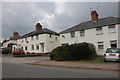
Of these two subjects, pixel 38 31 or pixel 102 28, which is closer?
pixel 102 28

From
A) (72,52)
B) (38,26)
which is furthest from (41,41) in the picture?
(72,52)

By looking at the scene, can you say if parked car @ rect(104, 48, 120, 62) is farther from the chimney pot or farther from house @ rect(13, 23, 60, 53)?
the chimney pot

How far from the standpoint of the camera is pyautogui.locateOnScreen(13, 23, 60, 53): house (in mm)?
41906

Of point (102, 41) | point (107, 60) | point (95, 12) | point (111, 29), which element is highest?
point (95, 12)

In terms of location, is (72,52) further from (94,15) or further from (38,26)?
(38,26)

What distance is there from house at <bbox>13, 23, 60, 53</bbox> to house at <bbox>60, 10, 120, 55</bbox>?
8.23m

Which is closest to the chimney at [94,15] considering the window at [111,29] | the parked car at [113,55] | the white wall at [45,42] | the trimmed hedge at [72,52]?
the window at [111,29]

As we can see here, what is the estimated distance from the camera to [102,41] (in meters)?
28.9

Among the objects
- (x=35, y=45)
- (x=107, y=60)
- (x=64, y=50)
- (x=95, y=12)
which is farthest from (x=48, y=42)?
(x=107, y=60)

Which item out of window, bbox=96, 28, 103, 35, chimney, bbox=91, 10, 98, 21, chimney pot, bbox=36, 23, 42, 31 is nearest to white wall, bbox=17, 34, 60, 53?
chimney pot, bbox=36, 23, 42, 31

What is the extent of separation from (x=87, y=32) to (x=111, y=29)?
4.98m

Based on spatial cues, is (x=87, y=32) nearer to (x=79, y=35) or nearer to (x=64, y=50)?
(x=79, y=35)

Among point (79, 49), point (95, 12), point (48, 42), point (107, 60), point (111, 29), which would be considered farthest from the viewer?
point (48, 42)

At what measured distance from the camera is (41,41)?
42.6 meters
